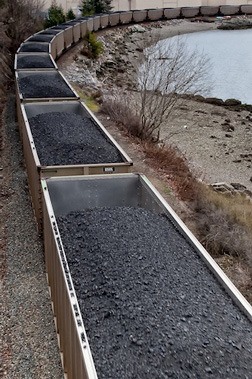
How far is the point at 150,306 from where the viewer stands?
7.09 m

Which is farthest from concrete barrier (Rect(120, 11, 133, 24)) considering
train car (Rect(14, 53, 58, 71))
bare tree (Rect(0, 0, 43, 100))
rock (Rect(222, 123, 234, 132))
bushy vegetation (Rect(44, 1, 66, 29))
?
train car (Rect(14, 53, 58, 71))

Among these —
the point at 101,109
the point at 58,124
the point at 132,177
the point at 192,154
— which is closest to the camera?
the point at 132,177

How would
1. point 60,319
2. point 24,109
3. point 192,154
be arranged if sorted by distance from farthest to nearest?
point 192,154 → point 24,109 → point 60,319

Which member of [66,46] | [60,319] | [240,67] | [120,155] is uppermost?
[120,155]

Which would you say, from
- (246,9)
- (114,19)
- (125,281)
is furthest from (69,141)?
(246,9)

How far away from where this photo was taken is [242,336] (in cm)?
673

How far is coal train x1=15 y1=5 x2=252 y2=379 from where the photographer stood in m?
6.33

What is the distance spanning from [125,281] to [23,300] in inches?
144

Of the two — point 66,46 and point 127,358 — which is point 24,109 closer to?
point 127,358

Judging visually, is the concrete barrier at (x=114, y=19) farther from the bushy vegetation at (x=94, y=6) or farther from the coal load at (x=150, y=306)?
the coal load at (x=150, y=306)

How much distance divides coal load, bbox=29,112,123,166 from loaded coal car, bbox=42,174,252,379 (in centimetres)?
237

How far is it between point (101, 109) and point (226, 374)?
2244 centimetres

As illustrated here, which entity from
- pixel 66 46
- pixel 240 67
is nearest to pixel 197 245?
pixel 66 46

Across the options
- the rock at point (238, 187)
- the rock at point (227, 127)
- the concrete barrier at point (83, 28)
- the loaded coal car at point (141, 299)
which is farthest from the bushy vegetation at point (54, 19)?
the loaded coal car at point (141, 299)
